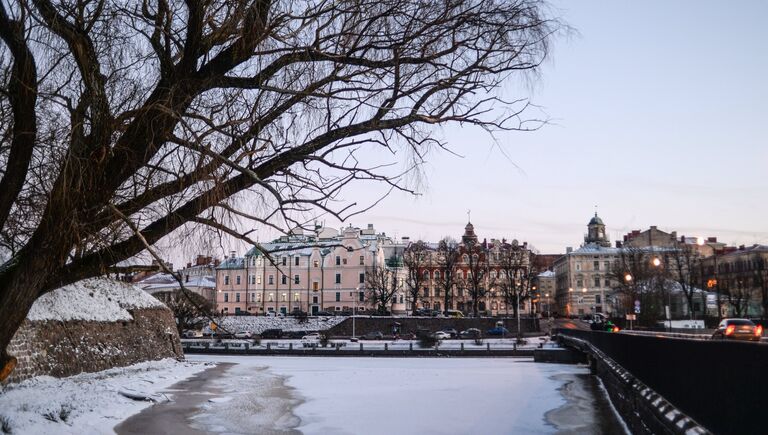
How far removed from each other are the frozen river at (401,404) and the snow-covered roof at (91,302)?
248 inches

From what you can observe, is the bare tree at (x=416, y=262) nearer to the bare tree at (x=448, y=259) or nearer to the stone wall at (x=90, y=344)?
the bare tree at (x=448, y=259)

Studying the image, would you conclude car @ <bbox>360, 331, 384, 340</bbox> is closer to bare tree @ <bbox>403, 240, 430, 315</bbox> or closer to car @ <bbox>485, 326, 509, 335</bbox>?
car @ <bbox>485, 326, 509, 335</bbox>

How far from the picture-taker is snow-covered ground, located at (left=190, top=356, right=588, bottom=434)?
16.2 m

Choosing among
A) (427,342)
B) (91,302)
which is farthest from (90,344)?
(427,342)

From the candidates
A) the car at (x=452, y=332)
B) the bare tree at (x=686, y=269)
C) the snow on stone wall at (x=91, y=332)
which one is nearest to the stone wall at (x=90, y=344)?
the snow on stone wall at (x=91, y=332)

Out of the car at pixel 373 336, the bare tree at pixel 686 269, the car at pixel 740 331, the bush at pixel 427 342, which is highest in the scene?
the bare tree at pixel 686 269

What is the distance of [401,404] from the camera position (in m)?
20.2

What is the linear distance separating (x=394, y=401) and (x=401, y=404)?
782 mm

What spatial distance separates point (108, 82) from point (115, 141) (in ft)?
2.43

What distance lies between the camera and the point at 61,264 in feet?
23.4

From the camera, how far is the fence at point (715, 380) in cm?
519

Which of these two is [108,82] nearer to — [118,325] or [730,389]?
[730,389]

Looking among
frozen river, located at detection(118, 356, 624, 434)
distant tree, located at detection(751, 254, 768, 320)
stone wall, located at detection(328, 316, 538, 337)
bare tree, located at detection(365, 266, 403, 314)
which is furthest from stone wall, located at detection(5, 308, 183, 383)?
distant tree, located at detection(751, 254, 768, 320)

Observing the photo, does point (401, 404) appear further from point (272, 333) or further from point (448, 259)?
point (448, 259)
